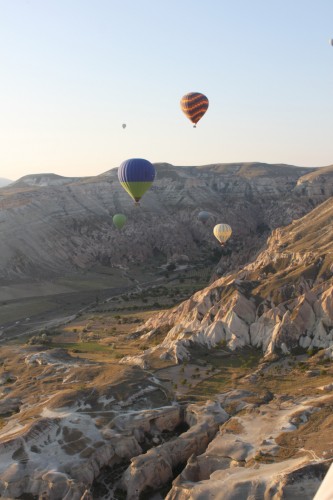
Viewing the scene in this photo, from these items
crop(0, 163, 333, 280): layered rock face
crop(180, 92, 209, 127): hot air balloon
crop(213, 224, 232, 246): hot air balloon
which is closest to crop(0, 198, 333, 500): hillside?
crop(180, 92, 209, 127): hot air balloon

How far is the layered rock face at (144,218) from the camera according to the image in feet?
387

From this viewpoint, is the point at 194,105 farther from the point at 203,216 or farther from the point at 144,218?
the point at 144,218

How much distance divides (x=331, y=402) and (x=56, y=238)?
103 m

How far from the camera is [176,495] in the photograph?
22.7m

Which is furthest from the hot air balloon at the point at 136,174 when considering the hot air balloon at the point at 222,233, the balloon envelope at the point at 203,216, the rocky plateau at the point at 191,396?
the balloon envelope at the point at 203,216

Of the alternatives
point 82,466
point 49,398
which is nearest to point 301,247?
point 49,398

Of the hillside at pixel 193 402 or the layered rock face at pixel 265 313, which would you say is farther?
the layered rock face at pixel 265 313

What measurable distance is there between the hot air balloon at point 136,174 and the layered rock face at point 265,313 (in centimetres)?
1871

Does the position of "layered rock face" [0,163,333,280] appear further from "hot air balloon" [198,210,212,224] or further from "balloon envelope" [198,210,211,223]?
"balloon envelope" [198,210,211,223]

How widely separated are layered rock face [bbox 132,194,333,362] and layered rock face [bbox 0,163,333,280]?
45.7 meters

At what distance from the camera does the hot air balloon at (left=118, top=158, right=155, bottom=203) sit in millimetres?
64250

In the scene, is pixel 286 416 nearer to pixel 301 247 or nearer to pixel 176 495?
pixel 176 495

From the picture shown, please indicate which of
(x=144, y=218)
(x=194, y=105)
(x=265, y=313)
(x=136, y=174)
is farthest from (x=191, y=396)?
(x=144, y=218)

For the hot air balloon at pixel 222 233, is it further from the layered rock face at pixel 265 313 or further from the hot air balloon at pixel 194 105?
the layered rock face at pixel 265 313
